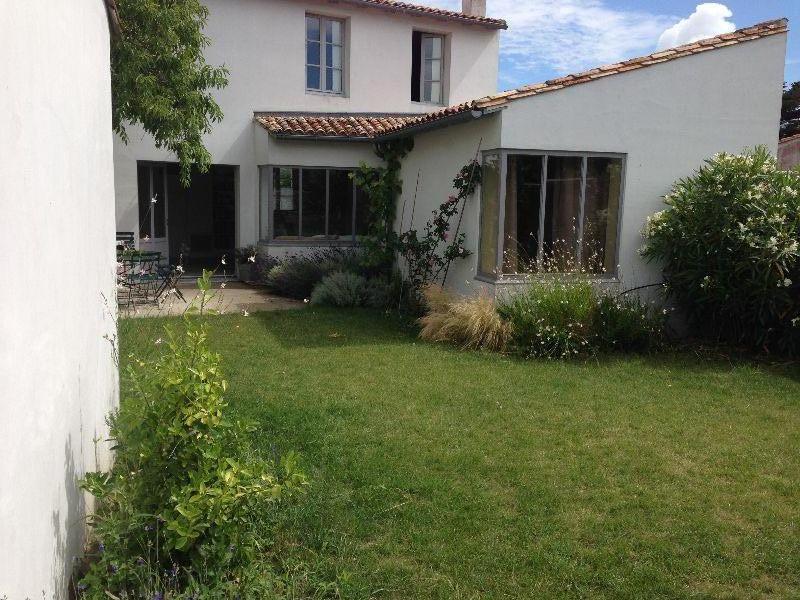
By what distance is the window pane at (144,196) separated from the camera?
1589 cm

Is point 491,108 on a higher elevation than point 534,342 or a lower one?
higher

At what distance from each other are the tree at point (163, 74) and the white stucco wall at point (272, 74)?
1.90 metres

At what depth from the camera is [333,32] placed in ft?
55.6

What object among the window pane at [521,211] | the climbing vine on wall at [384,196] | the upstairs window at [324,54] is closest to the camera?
the window pane at [521,211]

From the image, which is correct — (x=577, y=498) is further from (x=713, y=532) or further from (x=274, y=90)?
(x=274, y=90)

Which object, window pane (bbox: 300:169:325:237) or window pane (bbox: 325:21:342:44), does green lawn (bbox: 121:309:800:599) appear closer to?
window pane (bbox: 300:169:325:237)

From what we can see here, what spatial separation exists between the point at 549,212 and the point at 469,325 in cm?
219

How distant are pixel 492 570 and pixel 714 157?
8536 millimetres

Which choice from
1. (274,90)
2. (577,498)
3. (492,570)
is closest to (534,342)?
(577,498)

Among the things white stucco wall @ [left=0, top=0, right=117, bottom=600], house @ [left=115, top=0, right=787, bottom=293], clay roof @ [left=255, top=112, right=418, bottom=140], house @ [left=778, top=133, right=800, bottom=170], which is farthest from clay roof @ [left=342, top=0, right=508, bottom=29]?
white stucco wall @ [left=0, top=0, right=117, bottom=600]

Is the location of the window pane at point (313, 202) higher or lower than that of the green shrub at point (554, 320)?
higher

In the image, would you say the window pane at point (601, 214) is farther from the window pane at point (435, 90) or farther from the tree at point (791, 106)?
the tree at point (791, 106)

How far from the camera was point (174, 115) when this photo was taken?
12.6m

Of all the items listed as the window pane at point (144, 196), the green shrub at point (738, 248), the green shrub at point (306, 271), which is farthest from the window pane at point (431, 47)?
the green shrub at point (738, 248)
